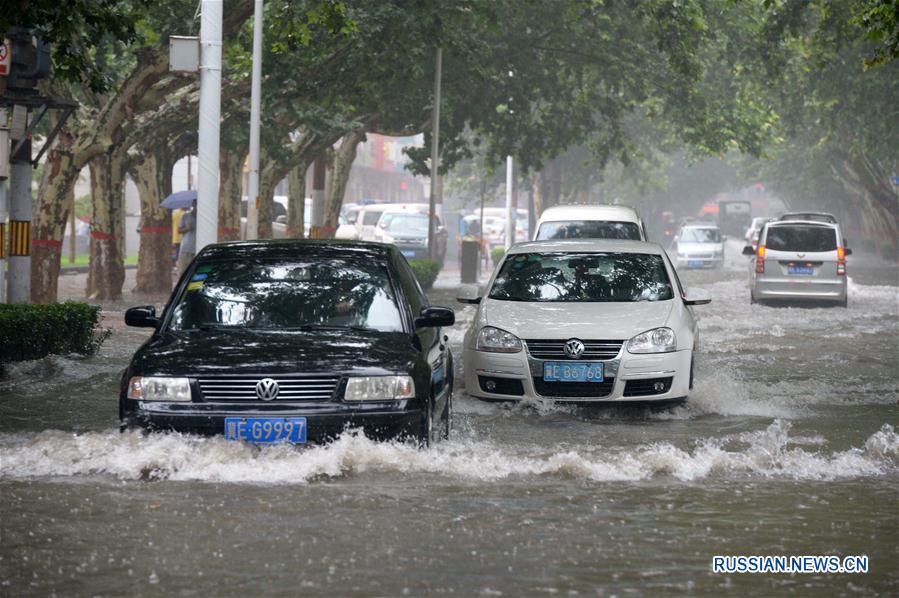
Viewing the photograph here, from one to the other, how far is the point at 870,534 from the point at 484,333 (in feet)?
16.7

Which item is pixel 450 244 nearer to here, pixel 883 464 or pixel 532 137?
pixel 532 137

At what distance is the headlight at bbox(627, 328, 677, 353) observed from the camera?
38.5ft

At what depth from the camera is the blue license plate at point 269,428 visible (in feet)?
27.4

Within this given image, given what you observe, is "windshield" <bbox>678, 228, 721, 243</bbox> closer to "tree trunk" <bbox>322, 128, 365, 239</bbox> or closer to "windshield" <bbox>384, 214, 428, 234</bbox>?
"windshield" <bbox>384, 214, 428, 234</bbox>

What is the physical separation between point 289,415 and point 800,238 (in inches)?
827

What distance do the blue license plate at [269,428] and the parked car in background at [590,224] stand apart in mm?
13851

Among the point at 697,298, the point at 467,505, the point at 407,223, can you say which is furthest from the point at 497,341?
the point at 407,223

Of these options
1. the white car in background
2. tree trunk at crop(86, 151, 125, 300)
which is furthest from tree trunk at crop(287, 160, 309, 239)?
the white car in background

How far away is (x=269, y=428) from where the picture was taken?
8359 millimetres

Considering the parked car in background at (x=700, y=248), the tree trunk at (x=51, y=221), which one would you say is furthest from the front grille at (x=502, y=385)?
the parked car in background at (x=700, y=248)

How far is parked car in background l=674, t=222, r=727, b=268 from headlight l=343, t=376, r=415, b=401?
164ft

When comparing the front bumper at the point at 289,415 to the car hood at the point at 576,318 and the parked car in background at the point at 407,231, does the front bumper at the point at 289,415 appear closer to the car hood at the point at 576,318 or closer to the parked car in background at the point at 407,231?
the car hood at the point at 576,318

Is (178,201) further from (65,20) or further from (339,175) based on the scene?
(65,20)

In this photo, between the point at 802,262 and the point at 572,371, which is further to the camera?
the point at 802,262
